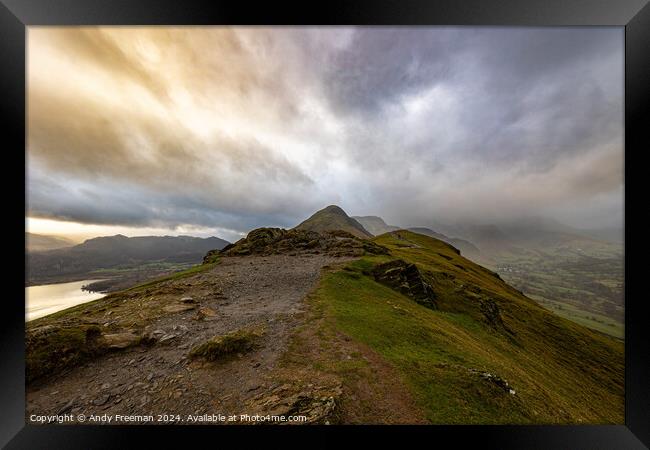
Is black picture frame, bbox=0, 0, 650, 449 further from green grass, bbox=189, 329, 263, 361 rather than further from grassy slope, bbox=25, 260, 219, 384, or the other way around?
green grass, bbox=189, 329, 263, 361

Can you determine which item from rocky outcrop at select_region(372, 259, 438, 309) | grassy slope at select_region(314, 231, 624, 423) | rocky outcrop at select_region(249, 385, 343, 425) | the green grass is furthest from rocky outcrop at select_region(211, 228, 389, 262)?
rocky outcrop at select_region(249, 385, 343, 425)

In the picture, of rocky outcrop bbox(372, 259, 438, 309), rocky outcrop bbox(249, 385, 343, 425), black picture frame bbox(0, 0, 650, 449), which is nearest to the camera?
rocky outcrop bbox(249, 385, 343, 425)

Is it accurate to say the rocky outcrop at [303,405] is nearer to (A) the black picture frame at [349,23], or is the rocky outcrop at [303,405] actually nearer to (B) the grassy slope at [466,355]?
(A) the black picture frame at [349,23]

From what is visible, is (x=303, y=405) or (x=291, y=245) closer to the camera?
(x=303, y=405)

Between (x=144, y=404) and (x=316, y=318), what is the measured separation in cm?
613

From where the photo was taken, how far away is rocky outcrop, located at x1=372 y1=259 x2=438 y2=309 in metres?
16.9

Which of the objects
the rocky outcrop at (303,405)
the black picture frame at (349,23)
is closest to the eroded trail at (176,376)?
the rocky outcrop at (303,405)

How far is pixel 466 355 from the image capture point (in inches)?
347

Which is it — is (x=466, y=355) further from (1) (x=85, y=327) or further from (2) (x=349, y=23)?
(1) (x=85, y=327)

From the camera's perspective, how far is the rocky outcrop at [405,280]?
16922 mm

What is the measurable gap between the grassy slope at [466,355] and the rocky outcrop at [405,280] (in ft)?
3.76

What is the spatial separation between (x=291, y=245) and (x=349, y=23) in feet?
86.6

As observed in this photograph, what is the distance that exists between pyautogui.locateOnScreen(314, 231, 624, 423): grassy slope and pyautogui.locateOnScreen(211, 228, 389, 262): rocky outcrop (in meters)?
7.91

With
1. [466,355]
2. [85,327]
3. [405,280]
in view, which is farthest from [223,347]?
[405,280]
